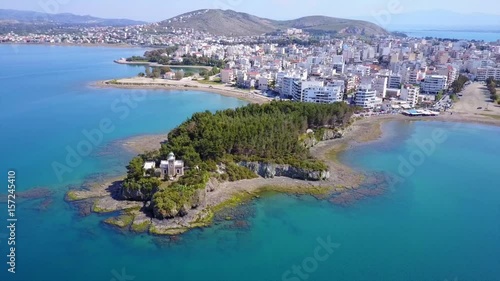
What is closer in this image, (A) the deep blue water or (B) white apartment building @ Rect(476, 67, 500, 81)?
(B) white apartment building @ Rect(476, 67, 500, 81)

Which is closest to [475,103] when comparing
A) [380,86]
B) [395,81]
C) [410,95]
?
[410,95]

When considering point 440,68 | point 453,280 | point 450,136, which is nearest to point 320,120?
point 450,136

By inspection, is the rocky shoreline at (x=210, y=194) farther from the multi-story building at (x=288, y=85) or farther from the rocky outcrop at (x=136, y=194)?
the multi-story building at (x=288, y=85)

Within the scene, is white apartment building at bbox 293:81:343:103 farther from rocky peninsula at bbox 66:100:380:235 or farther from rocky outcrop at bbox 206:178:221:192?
rocky outcrop at bbox 206:178:221:192

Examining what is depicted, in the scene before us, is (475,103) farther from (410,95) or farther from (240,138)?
(240,138)

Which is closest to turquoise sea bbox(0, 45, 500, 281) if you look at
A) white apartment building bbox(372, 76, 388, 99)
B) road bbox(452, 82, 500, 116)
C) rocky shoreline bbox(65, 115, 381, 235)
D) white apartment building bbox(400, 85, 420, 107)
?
rocky shoreline bbox(65, 115, 381, 235)
